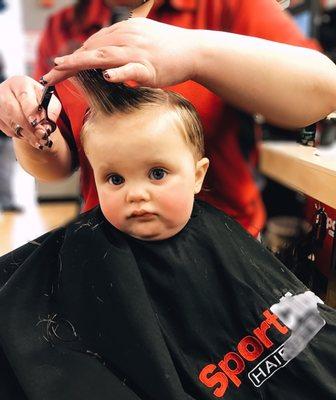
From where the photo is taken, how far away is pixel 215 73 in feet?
1.59

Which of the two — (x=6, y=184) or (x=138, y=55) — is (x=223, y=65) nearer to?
(x=138, y=55)

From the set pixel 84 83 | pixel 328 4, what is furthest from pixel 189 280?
pixel 328 4

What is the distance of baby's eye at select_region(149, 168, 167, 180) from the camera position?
1.69ft

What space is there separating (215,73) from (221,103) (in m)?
0.07

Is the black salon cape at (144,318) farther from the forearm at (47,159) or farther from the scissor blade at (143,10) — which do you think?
the scissor blade at (143,10)

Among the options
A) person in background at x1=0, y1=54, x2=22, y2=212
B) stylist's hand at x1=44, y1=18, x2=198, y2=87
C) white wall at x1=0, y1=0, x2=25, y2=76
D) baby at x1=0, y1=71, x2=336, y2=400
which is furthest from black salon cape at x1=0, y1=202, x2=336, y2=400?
person in background at x1=0, y1=54, x2=22, y2=212

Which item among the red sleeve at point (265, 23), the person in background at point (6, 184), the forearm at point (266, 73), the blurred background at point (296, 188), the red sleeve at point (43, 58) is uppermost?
the red sleeve at point (265, 23)

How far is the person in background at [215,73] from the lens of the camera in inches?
17.7

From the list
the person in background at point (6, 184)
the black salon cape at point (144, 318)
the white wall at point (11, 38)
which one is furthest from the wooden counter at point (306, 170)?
the person in background at point (6, 184)

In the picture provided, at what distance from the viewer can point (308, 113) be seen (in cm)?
50

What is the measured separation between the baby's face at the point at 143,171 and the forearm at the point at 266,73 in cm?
7

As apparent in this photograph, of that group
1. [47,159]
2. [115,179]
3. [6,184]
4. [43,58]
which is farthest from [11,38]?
[115,179]

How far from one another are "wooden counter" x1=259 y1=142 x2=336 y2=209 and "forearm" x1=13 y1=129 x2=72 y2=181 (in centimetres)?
30

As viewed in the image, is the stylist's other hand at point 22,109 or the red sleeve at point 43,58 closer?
the stylist's other hand at point 22,109
